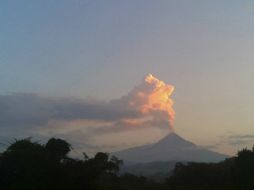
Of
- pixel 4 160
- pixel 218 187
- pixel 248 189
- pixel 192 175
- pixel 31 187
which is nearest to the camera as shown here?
pixel 31 187

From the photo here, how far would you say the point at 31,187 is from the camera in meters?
48.1

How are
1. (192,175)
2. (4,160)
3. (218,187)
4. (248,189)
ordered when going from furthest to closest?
(192,175) → (218,187) → (248,189) → (4,160)

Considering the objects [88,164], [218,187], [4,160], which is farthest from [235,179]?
[4,160]

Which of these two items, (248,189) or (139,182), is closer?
(248,189)

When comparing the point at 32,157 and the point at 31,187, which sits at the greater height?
the point at 32,157

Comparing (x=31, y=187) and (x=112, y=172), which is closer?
(x=31, y=187)

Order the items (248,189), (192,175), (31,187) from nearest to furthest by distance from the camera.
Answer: (31,187)
(248,189)
(192,175)

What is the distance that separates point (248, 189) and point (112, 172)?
23.7 meters

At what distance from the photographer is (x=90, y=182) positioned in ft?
171

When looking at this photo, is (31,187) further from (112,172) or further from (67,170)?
(112,172)

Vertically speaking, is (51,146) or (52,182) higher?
(51,146)

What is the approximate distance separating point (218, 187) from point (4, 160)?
34.5 metres

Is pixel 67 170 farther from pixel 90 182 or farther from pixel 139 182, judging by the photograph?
pixel 139 182

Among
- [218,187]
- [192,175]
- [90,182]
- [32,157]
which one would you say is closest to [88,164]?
[90,182]
